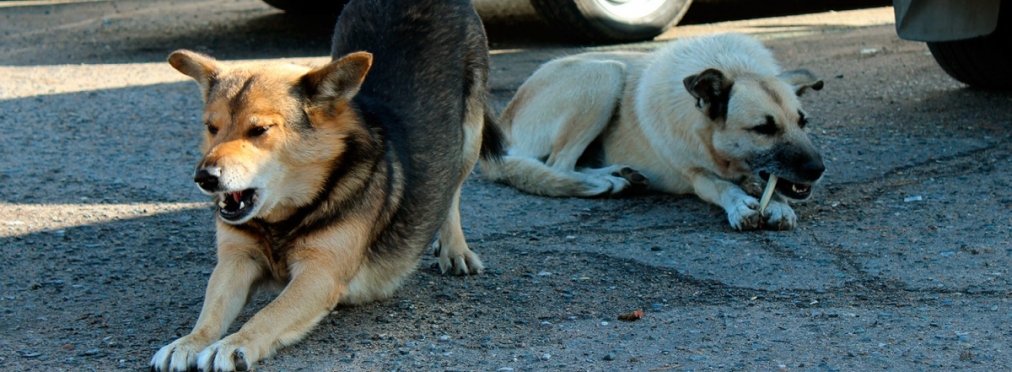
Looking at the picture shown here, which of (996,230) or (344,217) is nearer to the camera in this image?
(344,217)

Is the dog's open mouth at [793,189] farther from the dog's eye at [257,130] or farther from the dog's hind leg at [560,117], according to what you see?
the dog's eye at [257,130]

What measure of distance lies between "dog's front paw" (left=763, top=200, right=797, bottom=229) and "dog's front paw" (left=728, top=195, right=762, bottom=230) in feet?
0.15

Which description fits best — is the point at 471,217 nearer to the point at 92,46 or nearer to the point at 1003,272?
the point at 1003,272

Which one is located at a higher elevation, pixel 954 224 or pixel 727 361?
pixel 727 361

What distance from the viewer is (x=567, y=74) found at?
6469 millimetres

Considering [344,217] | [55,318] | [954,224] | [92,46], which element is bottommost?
[92,46]

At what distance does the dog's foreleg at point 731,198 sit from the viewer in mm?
5082

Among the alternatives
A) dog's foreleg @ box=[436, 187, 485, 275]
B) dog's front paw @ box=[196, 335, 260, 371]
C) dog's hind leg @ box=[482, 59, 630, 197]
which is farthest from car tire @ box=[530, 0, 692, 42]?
dog's front paw @ box=[196, 335, 260, 371]

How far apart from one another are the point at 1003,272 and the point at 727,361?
1511 mm

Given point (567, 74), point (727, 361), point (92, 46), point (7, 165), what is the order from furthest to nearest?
point (92, 46) < point (567, 74) < point (7, 165) < point (727, 361)

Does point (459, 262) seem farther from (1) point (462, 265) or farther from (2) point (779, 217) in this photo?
(2) point (779, 217)

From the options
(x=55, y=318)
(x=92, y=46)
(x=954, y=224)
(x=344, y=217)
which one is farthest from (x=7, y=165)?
(x=954, y=224)

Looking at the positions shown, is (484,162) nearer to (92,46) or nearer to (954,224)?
(954,224)


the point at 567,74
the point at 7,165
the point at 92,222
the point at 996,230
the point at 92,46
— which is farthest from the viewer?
the point at 92,46
